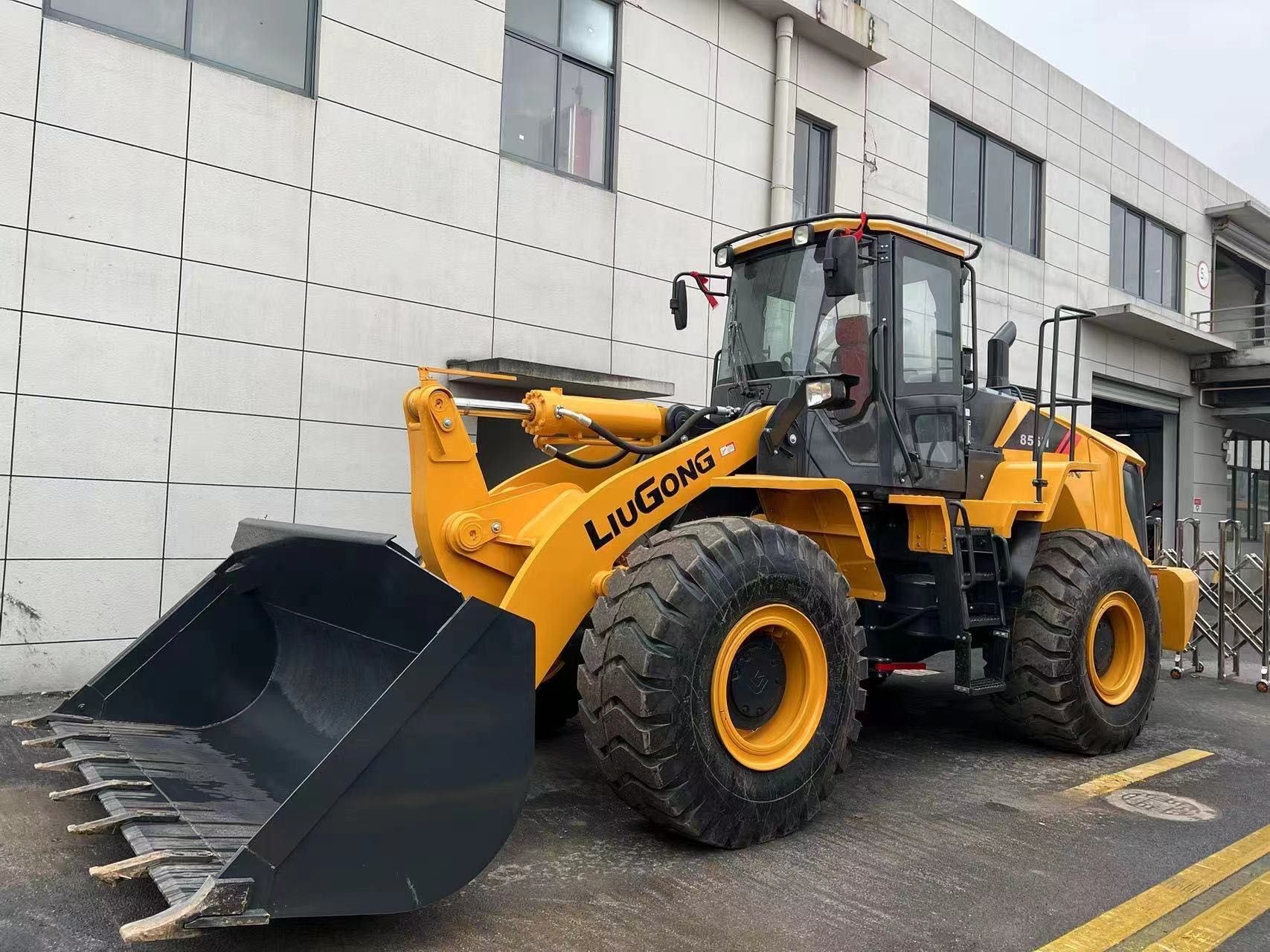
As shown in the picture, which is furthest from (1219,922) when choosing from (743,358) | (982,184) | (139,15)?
(982,184)

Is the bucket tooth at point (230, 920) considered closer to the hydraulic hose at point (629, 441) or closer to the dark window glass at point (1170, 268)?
the hydraulic hose at point (629, 441)

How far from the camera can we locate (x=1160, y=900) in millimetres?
3939

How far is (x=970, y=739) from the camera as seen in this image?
6582mm

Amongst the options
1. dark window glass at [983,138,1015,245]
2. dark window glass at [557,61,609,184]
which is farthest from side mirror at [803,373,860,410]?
dark window glass at [983,138,1015,245]

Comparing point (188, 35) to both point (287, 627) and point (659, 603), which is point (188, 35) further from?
point (659, 603)

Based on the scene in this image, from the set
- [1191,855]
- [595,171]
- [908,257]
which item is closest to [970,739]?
[1191,855]

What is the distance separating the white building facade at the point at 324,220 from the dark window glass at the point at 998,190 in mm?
2702

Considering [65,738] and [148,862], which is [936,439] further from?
[65,738]

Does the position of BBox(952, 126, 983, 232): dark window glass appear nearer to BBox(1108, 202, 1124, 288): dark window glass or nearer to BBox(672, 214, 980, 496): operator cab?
BBox(1108, 202, 1124, 288): dark window glass

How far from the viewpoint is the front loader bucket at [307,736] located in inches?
117

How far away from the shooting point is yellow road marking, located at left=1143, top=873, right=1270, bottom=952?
3527 millimetres

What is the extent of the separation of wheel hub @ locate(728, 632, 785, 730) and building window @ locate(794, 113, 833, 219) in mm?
8828

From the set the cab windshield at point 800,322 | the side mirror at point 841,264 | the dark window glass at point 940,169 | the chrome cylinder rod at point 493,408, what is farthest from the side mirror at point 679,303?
the dark window glass at point 940,169

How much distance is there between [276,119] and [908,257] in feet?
16.9
